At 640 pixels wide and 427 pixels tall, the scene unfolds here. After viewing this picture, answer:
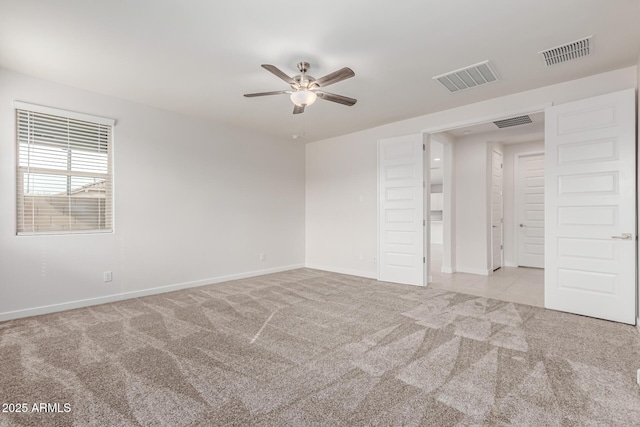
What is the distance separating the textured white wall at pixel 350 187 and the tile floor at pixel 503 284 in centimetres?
74

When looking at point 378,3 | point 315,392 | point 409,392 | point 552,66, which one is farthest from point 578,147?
point 315,392

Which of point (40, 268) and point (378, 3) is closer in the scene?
point (378, 3)

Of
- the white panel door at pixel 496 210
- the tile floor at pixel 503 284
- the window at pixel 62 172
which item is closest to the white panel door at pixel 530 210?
the tile floor at pixel 503 284

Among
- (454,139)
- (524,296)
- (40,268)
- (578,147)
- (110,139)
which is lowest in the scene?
(524,296)

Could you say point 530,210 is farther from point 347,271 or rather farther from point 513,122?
point 347,271

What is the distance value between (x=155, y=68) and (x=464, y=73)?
11.2 feet

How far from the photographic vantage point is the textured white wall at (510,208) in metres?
6.66

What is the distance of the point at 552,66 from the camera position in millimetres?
3250

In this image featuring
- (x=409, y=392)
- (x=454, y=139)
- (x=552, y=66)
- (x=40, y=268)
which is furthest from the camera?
(x=454, y=139)

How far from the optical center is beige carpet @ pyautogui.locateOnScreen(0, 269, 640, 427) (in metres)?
1.76

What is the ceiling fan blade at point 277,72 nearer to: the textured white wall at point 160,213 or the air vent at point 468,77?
the air vent at point 468,77

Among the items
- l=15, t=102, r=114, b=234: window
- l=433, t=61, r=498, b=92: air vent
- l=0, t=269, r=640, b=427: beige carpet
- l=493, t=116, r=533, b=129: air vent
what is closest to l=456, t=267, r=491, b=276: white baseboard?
l=0, t=269, r=640, b=427: beige carpet

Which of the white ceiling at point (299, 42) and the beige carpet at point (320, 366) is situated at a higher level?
the white ceiling at point (299, 42)

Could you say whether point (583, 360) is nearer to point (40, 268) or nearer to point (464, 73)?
point (464, 73)
